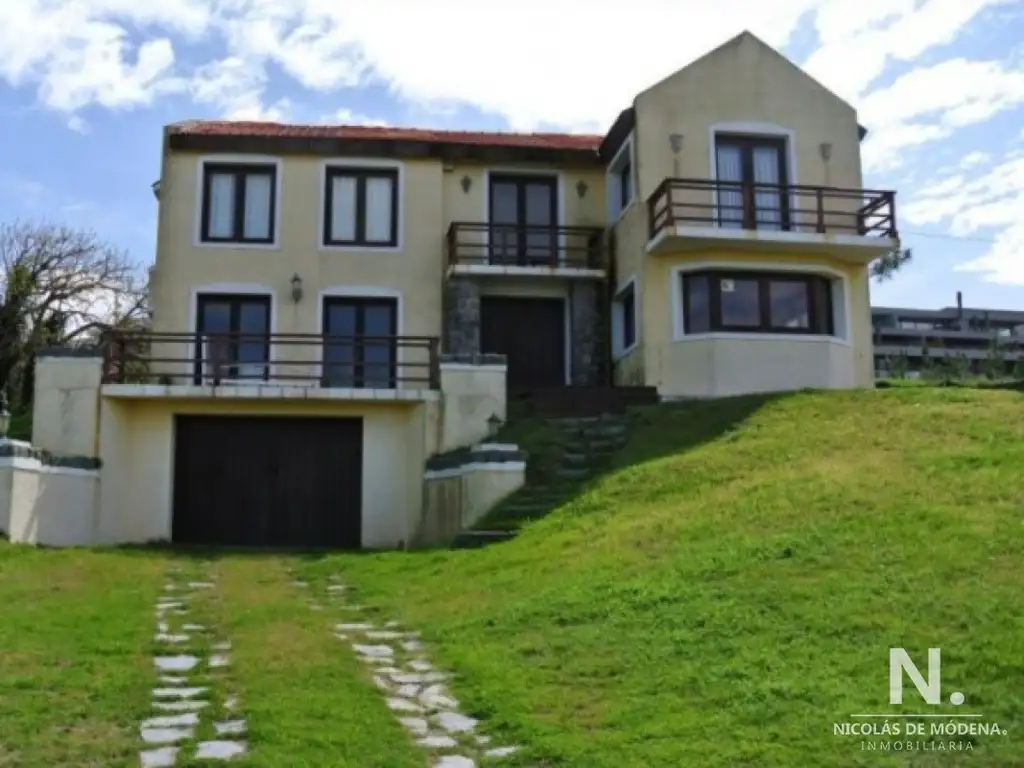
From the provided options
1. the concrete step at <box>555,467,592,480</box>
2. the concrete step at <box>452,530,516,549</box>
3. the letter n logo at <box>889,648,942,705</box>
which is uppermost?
the concrete step at <box>555,467,592,480</box>

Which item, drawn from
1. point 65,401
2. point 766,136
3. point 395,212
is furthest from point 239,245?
point 766,136

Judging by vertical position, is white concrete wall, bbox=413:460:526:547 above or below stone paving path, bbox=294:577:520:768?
above

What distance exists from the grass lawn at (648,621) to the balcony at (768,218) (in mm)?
6785

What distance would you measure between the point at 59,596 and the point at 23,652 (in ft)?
9.43

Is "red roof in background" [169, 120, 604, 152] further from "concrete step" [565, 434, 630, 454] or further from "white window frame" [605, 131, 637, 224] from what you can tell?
"concrete step" [565, 434, 630, 454]

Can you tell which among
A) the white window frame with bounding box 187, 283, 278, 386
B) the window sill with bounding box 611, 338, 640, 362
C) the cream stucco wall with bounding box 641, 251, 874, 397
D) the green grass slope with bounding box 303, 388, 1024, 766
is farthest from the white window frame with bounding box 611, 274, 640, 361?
the white window frame with bounding box 187, 283, 278, 386

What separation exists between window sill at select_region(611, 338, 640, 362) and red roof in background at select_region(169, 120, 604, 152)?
4.50 meters

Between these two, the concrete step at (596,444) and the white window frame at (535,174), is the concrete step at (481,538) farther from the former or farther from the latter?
the white window frame at (535,174)

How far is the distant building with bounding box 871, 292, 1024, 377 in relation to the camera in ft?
203

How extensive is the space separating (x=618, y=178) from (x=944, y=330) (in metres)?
52.5

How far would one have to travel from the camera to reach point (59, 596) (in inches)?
439

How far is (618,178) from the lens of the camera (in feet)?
79.3

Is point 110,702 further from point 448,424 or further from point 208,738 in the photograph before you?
point 448,424

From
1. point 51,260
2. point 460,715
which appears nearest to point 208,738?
point 460,715
